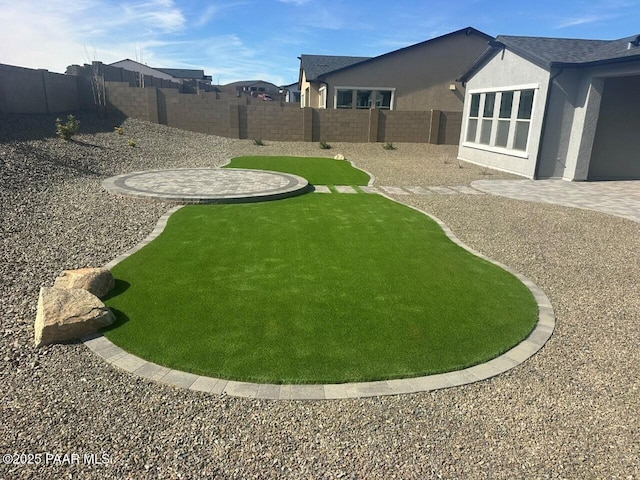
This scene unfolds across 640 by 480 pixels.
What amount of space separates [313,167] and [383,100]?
45.8 feet

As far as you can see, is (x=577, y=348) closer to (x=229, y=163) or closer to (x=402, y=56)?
(x=229, y=163)

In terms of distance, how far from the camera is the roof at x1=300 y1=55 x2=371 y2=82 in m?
33.2

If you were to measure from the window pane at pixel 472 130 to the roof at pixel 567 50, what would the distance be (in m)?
2.64

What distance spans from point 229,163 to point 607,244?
43.6 ft

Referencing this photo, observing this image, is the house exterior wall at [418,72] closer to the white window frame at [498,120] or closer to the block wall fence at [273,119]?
the block wall fence at [273,119]

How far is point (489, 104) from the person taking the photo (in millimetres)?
18109

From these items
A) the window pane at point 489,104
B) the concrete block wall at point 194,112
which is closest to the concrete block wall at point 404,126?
the window pane at point 489,104

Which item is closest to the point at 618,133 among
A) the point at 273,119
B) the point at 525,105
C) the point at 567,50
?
the point at 525,105

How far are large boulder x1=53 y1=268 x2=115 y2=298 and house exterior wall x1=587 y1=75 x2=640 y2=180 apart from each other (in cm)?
1612

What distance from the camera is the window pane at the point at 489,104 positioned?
1779 centimetres

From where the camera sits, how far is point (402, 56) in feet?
90.1

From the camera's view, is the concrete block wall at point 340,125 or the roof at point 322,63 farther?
the roof at point 322,63

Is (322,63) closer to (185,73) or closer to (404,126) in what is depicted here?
(404,126)

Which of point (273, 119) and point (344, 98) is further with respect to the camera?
point (344, 98)
